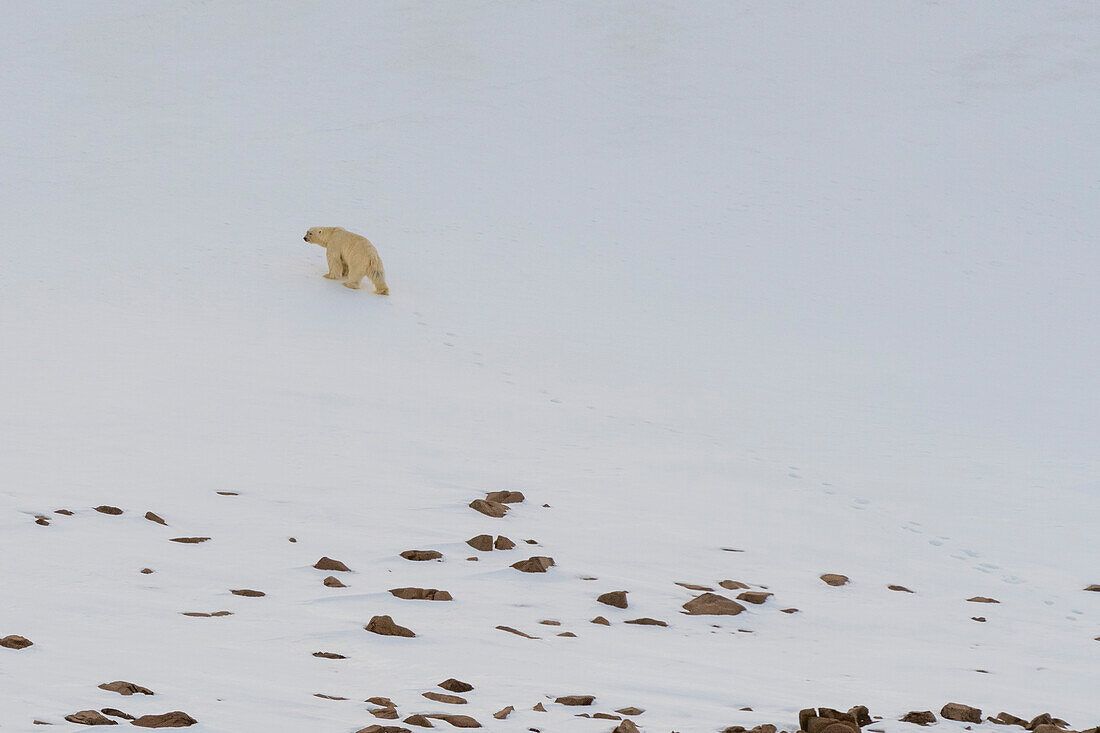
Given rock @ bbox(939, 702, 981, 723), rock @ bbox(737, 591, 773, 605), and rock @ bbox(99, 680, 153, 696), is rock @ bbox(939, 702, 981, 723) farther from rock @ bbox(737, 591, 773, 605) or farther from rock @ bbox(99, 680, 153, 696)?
rock @ bbox(99, 680, 153, 696)

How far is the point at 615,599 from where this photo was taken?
18.4 feet

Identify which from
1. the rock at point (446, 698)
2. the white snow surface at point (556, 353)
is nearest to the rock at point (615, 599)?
the white snow surface at point (556, 353)

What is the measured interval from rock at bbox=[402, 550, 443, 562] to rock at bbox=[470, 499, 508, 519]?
3.08ft

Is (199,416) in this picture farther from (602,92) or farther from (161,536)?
(602,92)

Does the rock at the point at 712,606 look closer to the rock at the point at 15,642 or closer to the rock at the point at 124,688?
the rock at the point at 124,688

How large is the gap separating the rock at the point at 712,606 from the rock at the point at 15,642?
295 centimetres

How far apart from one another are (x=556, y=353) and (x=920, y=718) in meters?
7.99

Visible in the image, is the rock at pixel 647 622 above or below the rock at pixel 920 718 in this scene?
above

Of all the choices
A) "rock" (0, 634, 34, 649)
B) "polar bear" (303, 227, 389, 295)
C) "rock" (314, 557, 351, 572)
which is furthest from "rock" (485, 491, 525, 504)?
"polar bear" (303, 227, 389, 295)

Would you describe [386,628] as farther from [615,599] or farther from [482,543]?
[482,543]

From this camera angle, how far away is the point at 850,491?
28.6ft

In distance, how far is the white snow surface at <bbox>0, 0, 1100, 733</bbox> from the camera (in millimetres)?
4887

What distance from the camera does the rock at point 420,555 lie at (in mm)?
6020

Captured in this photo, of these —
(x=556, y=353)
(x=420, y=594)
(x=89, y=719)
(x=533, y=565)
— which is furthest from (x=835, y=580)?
(x=556, y=353)
